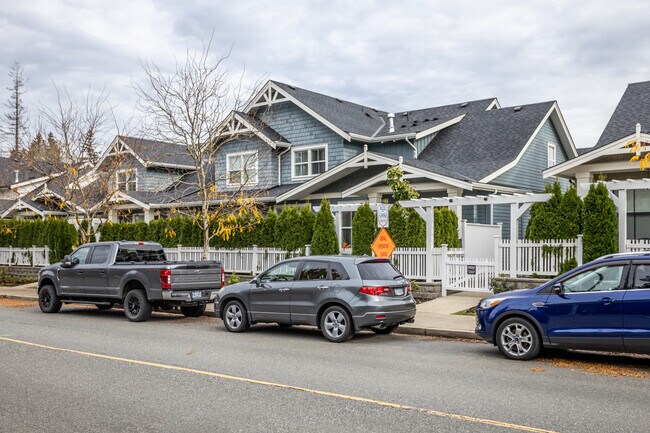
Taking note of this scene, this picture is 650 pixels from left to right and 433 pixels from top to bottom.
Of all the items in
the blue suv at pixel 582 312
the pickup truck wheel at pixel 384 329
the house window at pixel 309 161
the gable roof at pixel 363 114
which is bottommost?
the pickup truck wheel at pixel 384 329

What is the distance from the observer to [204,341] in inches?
494

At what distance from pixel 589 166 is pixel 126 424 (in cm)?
1803

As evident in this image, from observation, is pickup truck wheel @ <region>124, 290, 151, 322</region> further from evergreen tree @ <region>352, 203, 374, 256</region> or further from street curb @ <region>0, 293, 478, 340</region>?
evergreen tree @ <region>352, 203, 374, 256</region>

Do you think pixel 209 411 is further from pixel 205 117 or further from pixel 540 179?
pixel 540 179

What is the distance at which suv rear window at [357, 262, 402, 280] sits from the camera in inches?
500

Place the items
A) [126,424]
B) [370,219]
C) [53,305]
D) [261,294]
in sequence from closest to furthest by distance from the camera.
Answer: [126,424] < [261,294] < [53,305] < [370,219]

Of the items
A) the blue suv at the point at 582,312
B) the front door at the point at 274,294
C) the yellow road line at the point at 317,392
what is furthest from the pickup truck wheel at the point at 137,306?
the blue suv at the point at 582,312

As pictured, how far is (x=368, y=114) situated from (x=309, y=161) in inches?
212

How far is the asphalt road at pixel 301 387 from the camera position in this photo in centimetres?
680

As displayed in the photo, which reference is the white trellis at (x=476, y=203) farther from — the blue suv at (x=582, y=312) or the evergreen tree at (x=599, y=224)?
the blue suv at (x=582, y=312)

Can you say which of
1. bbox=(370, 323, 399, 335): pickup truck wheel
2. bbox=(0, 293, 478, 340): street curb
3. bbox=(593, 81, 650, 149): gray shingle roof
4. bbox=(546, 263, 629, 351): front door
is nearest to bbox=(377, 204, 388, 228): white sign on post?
bbox=(0, 293, 478, 340): street curb

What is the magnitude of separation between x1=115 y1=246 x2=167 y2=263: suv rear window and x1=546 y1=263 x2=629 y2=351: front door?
35.5ft

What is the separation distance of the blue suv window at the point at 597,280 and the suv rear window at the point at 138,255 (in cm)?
1097

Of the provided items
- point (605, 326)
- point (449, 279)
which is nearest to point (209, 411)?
point (605, 326)
